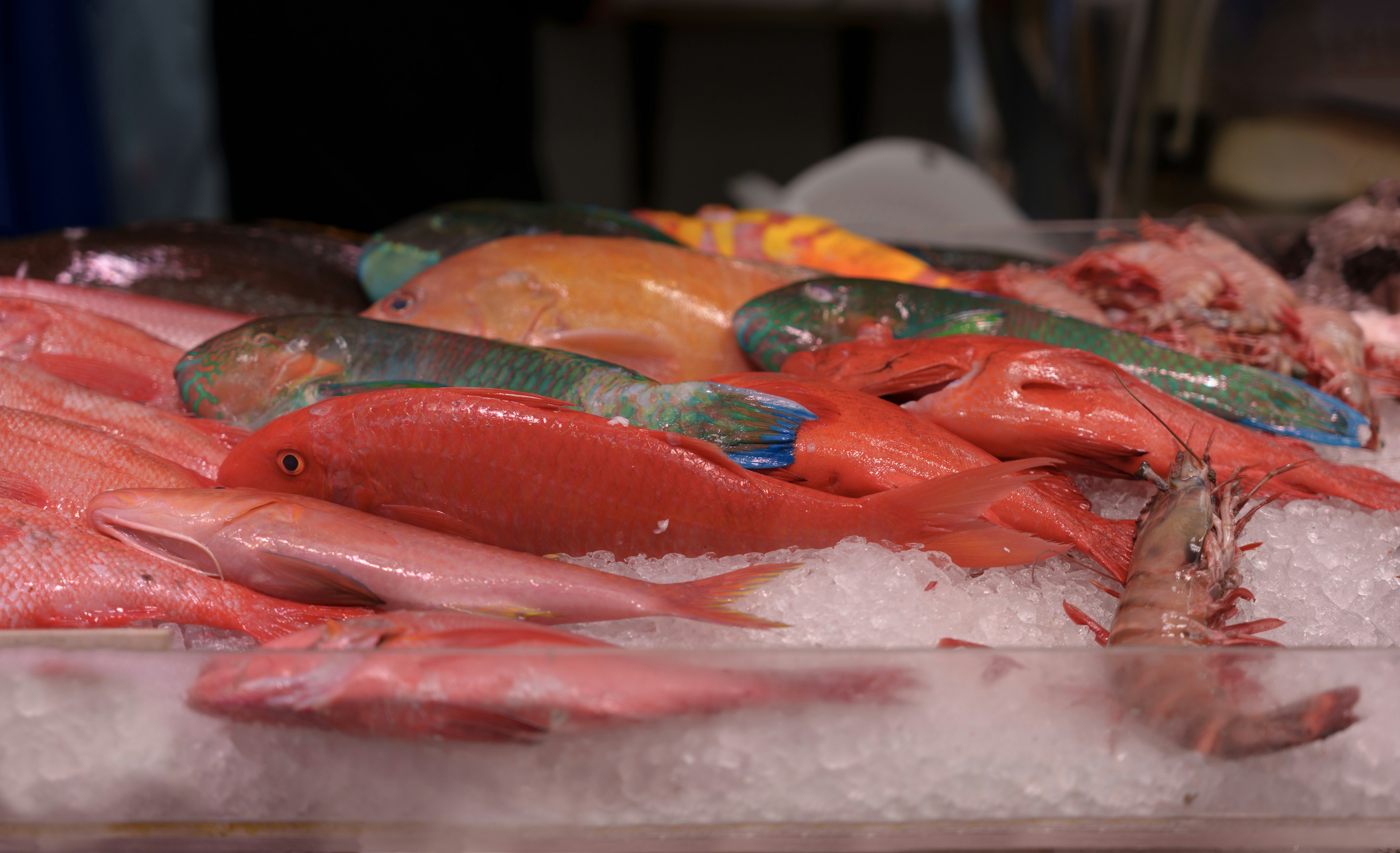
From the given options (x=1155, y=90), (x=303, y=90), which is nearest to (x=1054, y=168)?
(x=1155, y=90)

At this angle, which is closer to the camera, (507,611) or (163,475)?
(507,611)

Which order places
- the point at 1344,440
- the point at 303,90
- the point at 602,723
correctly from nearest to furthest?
the point at 602,723, the point at 1344,440, the point at 303,90

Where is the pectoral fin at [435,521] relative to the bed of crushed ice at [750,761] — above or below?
above

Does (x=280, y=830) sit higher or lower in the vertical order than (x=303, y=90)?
lower

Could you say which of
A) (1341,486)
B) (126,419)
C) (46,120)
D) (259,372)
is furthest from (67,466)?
(46,120)

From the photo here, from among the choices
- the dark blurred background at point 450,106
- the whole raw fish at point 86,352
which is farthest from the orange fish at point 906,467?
the dark blurred background at point 450,106

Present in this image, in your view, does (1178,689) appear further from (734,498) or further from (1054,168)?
(1054,168)

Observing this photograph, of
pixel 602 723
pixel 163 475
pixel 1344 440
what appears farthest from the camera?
pixel 1344 440

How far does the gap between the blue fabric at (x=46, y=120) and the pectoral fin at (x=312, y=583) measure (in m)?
2.08

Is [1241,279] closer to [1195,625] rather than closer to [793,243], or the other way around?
[793,243]

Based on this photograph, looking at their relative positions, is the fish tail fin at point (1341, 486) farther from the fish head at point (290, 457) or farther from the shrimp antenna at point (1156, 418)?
the fish head at point (290, 457)

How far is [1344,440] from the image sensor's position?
1158 mm

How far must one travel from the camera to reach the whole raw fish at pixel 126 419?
108cm

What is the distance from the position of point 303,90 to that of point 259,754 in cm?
270
